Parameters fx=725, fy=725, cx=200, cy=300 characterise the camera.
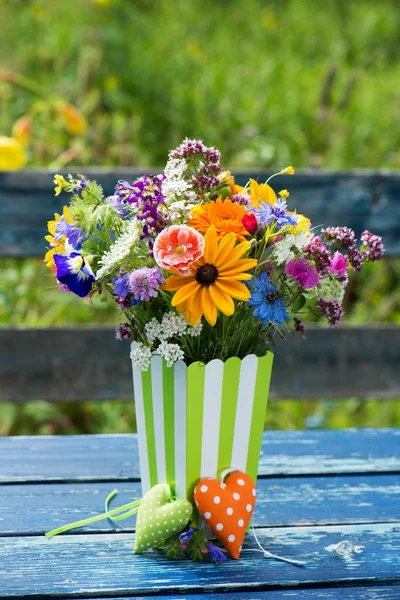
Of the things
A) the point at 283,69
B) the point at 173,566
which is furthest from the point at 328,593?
the point at 283,69

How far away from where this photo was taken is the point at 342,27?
17.2ft

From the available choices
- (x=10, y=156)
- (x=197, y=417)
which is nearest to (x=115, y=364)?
(x=10, y=156)

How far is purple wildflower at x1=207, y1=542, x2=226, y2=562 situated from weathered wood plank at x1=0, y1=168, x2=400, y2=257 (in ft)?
3.16

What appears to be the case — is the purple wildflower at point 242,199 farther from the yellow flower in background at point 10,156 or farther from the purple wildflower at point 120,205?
the yellow flower in background at point 10,156

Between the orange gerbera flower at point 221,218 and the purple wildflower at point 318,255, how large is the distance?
0.25 feet

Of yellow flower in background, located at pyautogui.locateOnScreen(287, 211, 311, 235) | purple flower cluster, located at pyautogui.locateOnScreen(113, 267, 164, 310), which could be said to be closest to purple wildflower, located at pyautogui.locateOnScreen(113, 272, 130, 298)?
purple flower cluster, located at pyautogui.locateOnScreen(113, 267, 164, 310)

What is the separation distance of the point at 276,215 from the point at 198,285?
0.13 m

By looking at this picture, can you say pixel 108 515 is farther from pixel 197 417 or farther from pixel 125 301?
pixel 125 301

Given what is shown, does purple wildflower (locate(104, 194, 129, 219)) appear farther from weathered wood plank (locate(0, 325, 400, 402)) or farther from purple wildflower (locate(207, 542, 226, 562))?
weathered wood plank (locate(0, 325, 400, 402))

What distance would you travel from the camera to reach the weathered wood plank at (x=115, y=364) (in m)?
1.81

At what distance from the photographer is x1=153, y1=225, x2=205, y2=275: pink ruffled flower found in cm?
79

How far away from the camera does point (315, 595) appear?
0.86 m

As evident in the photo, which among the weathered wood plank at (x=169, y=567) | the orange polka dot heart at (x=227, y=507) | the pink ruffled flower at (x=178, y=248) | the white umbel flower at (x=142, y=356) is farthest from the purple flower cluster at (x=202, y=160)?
the weathered wood plank at (x=169, y=567)

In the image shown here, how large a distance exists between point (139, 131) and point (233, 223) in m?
2.09
